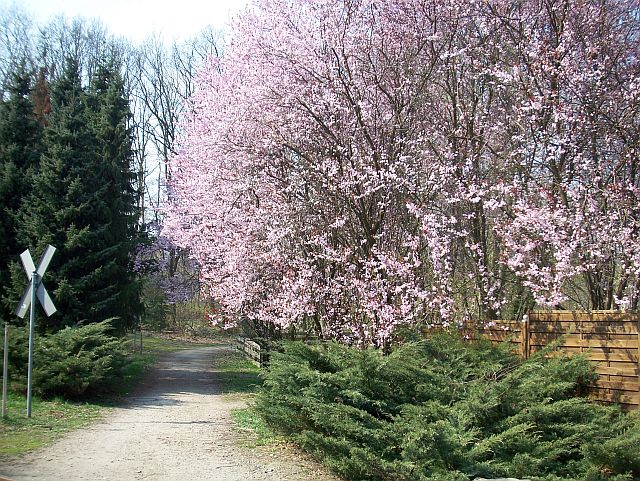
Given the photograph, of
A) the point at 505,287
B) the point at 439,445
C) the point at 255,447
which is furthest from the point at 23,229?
the point at 439,445

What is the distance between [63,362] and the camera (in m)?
13.1

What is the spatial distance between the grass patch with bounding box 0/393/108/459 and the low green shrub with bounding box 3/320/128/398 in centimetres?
35

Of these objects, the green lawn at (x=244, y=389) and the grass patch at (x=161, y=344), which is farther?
the grass patch at (x=161, y=344)

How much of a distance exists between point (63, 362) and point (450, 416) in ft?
28.9

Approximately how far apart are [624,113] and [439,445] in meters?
6.33

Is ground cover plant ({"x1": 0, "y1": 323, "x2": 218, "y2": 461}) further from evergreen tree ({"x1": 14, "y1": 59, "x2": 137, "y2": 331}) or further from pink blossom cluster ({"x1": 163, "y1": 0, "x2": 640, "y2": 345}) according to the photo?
pink blossom cluster ({"x1": 163, "y1": 0, "x2": 640, "y2": 345})

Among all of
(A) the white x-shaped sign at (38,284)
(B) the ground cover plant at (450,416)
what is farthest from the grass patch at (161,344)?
(B) the ground cover plant at (450,416)

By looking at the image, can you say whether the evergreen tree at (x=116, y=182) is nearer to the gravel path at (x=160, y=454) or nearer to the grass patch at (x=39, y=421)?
the grass patch at (x=39, y=421)

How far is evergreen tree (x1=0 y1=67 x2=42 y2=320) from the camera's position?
1606 cm

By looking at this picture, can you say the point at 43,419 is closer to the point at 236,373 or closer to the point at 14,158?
the point at 14,158

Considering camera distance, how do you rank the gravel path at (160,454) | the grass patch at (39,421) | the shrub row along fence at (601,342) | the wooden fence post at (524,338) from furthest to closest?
the wooden fence post at (524,338)
the grass patch at (39,421)
the shrub row along fence at (601,342)
the gravel path at (160,454)

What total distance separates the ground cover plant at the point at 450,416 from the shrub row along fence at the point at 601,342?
0.98 ft

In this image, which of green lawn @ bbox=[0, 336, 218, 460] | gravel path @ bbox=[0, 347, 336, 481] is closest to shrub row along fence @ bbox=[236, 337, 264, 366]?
green lawn @ bbox=[0, 336, 218, 460]

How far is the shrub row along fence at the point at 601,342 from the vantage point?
27.7 ft
